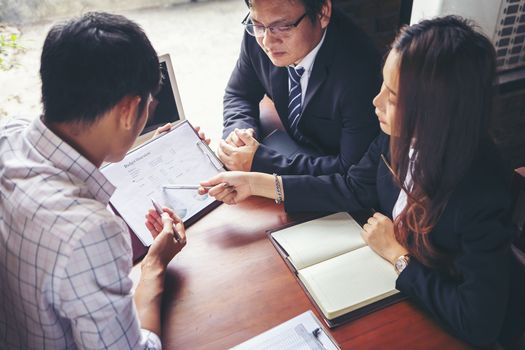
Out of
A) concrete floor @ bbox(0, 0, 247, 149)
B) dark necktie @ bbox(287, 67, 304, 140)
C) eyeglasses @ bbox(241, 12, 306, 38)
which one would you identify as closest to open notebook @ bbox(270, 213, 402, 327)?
dark necktie @ bbox(287, 67, 304, 140)

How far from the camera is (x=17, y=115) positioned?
1020mm

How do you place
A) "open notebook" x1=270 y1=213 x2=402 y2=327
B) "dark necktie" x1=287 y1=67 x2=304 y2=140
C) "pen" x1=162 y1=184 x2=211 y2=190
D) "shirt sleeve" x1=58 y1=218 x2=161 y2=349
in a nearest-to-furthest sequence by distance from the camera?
"shirt sleeve" x1=58 y1=218 x2=161 y2=349, "open notebook" x1=270 y1=213 x2=402 y2=327, "pen" x1=162 y1=184 x2=211 y2=190, "dark necktie" x1=287 y1=67 x2=304 y2=140

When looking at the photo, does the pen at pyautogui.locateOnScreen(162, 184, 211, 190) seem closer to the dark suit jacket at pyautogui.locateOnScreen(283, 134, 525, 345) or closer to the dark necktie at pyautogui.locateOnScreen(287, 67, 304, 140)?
the dark necktie at pyautogui.locateOnScreen(287, 67, 304, 140)

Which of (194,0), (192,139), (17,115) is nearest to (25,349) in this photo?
(17,115)

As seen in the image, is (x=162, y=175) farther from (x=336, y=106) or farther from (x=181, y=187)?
(x=336, y=106)

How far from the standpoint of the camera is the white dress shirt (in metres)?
0.67

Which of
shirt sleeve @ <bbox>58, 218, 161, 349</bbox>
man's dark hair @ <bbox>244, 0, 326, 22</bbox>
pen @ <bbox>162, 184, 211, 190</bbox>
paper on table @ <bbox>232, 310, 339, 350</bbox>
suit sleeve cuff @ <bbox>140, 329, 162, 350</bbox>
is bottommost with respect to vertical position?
paper on table @ <bbox>232, 310, 339, 350</bbox>

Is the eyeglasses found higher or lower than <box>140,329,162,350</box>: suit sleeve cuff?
higher

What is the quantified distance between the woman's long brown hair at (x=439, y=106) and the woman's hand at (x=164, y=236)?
23.0 inches

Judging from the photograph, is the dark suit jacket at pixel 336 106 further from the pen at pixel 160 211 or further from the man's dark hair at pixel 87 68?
the man's dark hair at pixel 87 68

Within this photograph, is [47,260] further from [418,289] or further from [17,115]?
[418,289]

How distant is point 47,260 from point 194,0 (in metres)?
2.68

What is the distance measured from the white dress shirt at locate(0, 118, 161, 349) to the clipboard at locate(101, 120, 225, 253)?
0.98ft

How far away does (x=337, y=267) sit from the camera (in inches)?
38.1
